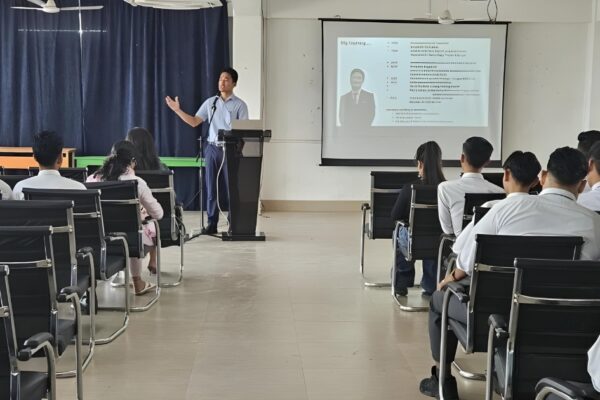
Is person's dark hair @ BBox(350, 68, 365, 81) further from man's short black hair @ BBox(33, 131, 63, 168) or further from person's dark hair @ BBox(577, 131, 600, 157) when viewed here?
man's short black hair @ BBox(33, 131, 63, 168)

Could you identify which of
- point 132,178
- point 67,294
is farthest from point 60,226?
point 132,178

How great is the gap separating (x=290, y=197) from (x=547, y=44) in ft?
13.6

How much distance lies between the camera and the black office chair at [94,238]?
3881mm

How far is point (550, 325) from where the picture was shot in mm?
2398

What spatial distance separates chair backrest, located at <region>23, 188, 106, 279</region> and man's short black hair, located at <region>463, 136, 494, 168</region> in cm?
218

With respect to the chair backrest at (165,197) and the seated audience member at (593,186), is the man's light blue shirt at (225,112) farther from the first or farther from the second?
the seated audience member at (593,186)

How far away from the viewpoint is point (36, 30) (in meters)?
9.54

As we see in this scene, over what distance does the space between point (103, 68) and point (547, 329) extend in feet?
27.3

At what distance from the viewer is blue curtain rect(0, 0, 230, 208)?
31.3 ft

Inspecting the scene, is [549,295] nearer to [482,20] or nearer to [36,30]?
[482,20]

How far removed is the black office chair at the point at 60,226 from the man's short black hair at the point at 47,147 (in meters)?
0.71

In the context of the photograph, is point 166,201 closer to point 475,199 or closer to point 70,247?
point 70,247

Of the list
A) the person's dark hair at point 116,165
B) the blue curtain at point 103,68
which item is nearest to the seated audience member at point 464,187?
the person's dark hair at point 116,165

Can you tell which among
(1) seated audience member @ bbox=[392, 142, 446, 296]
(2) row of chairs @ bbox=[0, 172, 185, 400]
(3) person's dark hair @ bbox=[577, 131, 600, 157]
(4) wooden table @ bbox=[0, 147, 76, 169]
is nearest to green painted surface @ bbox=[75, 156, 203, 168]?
(4) wooden table @ bbox=[0, 147, 76, 169]
